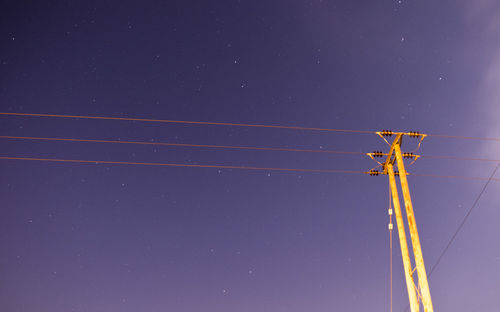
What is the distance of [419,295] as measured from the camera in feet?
32.8

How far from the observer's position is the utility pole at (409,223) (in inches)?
387

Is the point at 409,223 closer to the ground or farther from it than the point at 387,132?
closer to the ground

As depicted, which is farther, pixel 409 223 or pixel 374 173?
pixel 374 173

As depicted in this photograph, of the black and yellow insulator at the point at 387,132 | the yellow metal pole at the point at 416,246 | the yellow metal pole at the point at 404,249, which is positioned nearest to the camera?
the yellow metal pole at the point at 416,246

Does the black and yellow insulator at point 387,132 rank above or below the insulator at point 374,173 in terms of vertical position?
above

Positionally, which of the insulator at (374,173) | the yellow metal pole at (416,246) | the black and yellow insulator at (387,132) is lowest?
the yellow metal pole at (416,246)

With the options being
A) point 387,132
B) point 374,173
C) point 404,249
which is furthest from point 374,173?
point 404,249

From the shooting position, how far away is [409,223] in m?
10.8

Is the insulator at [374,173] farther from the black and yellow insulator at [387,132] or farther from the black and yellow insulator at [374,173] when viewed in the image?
the black and yellow insulator at [387,132]

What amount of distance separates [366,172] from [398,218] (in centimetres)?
220

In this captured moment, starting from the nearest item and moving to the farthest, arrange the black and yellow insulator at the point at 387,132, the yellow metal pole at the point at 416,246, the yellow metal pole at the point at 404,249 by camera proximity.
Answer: the yellow metal pole at the point at 416,246 → the yellow metal pole at the point at 404,249 → the black and yellow insulator at the point at 387,132

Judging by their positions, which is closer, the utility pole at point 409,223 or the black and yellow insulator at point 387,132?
the utility pole at point 409,223

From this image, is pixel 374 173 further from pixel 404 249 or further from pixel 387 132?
pixel 404 249

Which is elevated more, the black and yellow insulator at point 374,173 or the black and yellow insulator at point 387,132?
the black and yellow insulator at point 387,132
